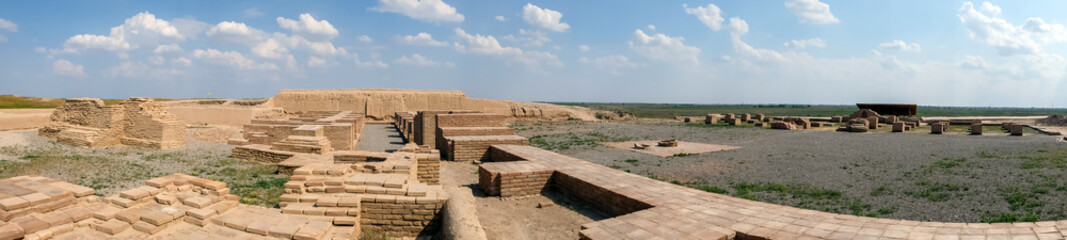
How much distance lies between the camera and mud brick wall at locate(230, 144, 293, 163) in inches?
402

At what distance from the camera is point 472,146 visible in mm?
11375

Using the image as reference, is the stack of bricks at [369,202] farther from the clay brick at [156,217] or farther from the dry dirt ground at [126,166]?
the dry dirt ground at [126,166]

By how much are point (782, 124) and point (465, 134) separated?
17250mm

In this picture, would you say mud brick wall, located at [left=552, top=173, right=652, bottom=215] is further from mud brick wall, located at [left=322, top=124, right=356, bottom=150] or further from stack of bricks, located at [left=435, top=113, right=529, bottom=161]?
mud brick wall, located at [left=322, top=124, right=356, bottom=150]

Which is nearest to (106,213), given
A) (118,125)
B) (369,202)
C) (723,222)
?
(369,202)

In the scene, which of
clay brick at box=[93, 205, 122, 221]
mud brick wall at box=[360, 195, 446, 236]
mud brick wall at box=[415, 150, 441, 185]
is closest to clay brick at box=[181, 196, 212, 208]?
clay brick at box=[93, 205, 122, 221]

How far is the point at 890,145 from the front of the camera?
14.0 meters

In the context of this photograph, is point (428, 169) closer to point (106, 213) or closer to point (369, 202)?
point (369, 202)

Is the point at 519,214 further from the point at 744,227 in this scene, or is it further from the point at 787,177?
the point at 787,177

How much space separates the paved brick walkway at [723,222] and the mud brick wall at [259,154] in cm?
665

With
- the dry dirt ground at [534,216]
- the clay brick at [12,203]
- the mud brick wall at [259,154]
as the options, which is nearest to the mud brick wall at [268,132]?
the mud brick wall at [259,154]

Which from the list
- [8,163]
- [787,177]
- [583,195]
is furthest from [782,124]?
[8,163]

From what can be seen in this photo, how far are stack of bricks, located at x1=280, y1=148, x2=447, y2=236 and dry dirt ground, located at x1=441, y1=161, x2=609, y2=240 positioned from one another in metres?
0.68

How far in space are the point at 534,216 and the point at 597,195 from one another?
2.85ft
